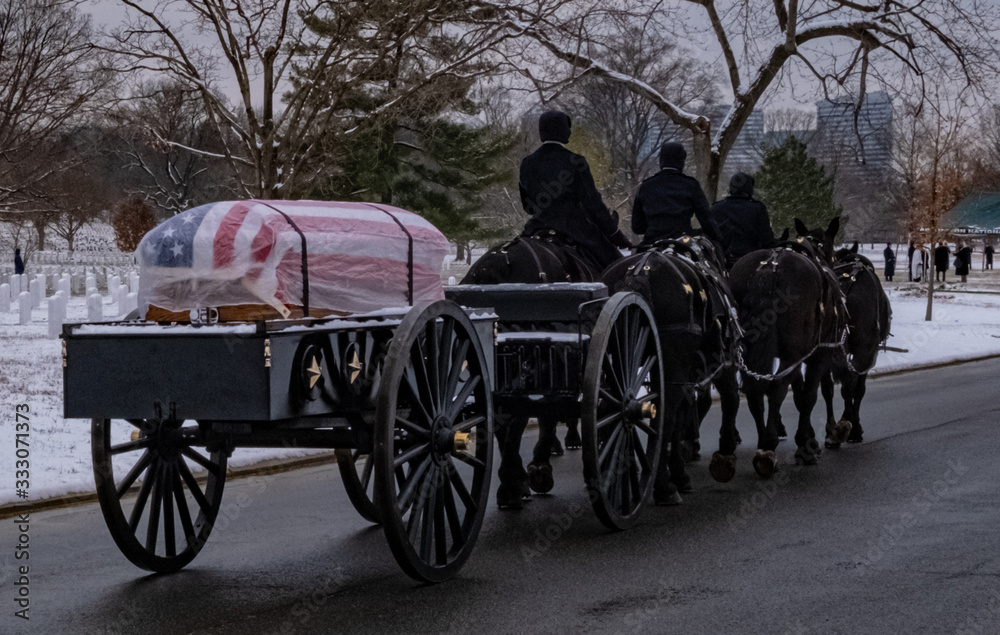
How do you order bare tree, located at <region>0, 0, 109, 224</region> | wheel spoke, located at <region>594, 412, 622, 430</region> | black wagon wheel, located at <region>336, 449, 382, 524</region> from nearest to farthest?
wheel spoke, located at <region>594, 412, 622, 430</region> < black wagon wheel, located at <region>336, 449, 382, 524</region> < bare tree, located at <region>0, 0, 109, 224</region>

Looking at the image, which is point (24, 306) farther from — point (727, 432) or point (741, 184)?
point (727, 432)

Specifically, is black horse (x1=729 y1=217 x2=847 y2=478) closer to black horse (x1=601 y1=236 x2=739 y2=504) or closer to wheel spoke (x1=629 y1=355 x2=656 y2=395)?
black horse (x1=601 y1=236 x2=739 y2=504)

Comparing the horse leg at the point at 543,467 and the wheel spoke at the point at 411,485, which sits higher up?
the wheel spoke at the point at 411,485

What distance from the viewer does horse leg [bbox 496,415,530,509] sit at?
8.09 m

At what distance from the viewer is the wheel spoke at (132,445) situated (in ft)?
19.3

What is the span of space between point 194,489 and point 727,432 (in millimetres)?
4251

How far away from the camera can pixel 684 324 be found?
825 cm

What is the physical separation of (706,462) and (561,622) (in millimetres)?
5382

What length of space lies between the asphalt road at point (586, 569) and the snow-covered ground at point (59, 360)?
0.82 meters

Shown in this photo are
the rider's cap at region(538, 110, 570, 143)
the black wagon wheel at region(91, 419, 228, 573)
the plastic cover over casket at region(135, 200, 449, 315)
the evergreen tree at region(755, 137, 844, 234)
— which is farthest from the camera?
the evergreen tree at region(755, 137, 844, 234)

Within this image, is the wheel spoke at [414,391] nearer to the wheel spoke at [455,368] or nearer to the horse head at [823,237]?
the wheel spoke at [455,368]

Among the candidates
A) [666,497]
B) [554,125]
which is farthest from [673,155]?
[666,497]

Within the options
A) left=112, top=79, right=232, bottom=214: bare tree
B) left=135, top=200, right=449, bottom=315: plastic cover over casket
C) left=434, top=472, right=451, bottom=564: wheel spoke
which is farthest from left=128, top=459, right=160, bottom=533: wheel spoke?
Answer: left=112, top=79, right=232, bottom=214: bare tree

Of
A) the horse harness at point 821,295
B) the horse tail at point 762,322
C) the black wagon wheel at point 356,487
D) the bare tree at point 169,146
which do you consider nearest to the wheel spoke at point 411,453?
the black wagon wheel at point 356,487
